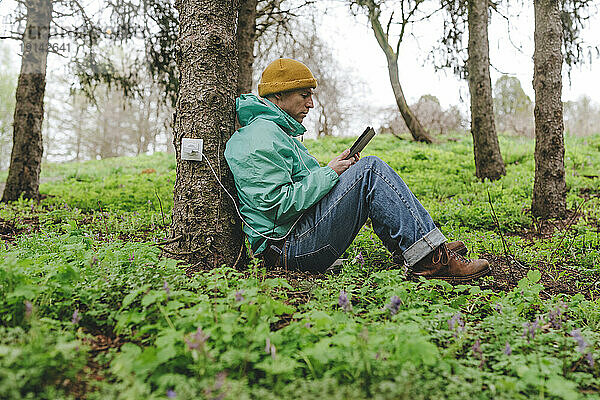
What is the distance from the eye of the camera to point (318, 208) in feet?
9.97

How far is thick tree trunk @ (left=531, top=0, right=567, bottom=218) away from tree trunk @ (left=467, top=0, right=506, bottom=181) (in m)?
2.51

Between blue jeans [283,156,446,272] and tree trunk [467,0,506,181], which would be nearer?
blue jeans [283,156,446,272]

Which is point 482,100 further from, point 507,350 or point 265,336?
point 265,336

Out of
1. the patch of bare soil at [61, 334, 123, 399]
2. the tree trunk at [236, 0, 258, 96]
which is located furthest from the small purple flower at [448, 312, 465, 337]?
the tree trunk at [236, 0, 258, 96]

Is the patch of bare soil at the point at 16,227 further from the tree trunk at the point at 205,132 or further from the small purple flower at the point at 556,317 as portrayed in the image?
the small purple flower at the point at 556,317

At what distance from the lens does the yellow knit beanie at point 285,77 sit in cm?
329

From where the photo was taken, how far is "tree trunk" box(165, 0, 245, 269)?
310 centimetres

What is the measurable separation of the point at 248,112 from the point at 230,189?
0.59 meters

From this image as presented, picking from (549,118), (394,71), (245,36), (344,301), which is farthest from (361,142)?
(394,71)

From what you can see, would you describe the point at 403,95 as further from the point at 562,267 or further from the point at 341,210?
the point at 341,210

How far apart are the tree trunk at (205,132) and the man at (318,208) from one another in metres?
0.14

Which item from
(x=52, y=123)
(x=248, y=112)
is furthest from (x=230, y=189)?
(x=52, y=123)

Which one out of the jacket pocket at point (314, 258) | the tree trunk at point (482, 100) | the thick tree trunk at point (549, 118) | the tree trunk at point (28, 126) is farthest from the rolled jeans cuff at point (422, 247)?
the tree trunk at point (28, 126)

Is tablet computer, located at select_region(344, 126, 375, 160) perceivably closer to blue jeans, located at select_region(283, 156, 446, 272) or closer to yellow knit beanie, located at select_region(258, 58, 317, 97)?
blue jeans, located at select_region(283, 156, 446, 272)
